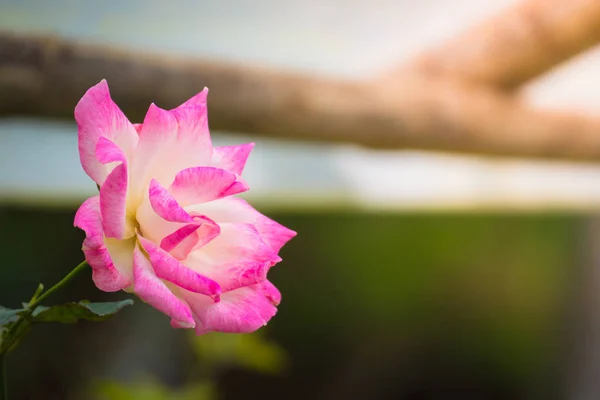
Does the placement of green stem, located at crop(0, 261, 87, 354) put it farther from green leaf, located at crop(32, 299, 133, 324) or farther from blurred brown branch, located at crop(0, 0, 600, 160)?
blurred brown branch, located at crop(0, 0, 600, 160)

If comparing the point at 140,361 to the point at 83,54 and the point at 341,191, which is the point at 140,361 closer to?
the point at 341,191

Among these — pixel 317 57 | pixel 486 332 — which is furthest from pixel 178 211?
pixel 486 332

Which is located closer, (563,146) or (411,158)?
(563,146)

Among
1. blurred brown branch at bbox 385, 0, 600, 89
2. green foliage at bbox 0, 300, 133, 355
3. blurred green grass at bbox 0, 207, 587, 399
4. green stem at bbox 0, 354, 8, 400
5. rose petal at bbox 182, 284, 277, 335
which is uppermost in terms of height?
blurred brown branch at bbox 385, 0, 600, 89

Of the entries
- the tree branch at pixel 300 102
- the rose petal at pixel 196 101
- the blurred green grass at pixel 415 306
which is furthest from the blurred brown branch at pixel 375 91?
the blurred green grass at pixel 415 306

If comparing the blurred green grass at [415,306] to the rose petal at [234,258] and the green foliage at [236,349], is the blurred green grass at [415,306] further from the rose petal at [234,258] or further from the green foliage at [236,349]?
the rose petal at [234,258]

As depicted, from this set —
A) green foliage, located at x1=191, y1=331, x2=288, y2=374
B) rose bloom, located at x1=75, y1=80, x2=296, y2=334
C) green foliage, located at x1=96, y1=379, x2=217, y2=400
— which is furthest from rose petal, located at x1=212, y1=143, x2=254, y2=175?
green foliage, located at x1=191, y1=331, x2=288, y2=374
